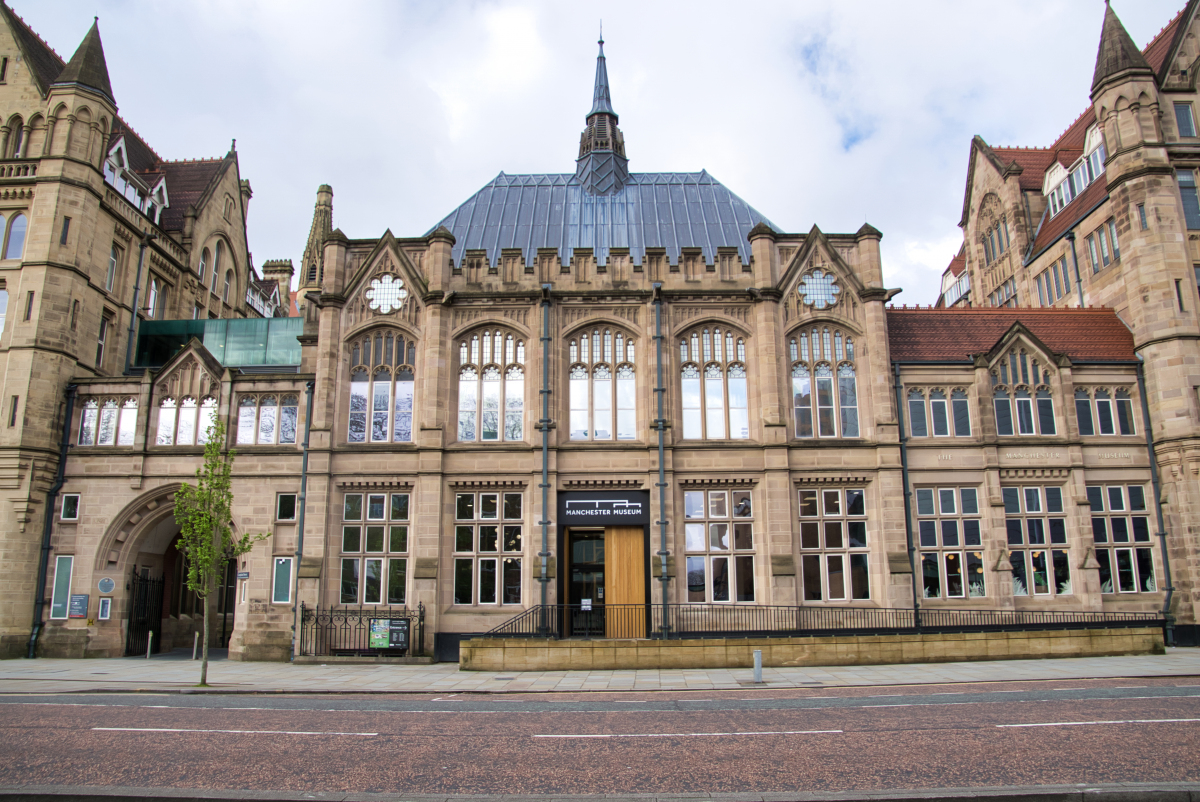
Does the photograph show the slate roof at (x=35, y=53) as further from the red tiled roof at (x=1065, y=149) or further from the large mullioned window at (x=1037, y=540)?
the red tiled roof at (x=1065, y=149)

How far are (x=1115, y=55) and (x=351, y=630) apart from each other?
33689 mm

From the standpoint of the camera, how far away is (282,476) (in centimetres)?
2584

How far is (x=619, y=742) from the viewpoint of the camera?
435 inches

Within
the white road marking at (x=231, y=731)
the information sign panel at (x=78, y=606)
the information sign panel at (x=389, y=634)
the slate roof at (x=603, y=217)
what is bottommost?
the white road marking at (x=231, y=731)

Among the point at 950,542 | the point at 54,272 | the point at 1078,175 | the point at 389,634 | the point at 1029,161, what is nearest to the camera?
the point at 389,634

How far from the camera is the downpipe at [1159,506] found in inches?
984

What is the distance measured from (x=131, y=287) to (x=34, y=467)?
28.4 feet

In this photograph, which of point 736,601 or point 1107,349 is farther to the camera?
point 1107,349

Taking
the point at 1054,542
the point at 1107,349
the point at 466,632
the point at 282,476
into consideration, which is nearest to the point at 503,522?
the point at 466,632

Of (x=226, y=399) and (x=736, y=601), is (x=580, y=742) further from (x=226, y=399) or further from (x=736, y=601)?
(x=226, y=399)

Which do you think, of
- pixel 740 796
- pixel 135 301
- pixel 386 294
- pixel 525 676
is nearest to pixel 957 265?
pixel 386 294

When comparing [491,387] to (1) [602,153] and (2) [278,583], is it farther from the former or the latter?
(1) [602,153]

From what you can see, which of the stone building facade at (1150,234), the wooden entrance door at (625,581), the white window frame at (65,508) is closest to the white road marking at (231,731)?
the wooden entrance door at (625,581)

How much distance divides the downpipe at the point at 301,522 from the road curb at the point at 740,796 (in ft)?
53.0
